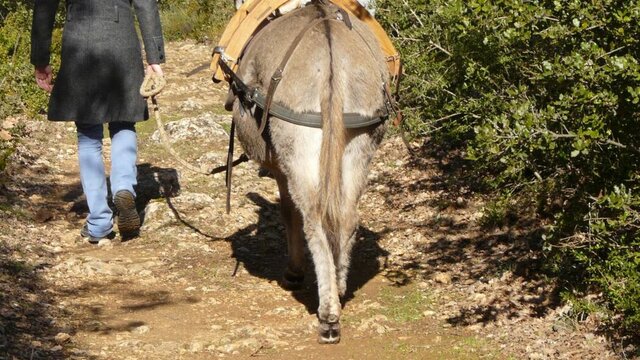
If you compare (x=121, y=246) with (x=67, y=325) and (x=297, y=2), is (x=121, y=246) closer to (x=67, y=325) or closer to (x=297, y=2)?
(x=67, y=325)

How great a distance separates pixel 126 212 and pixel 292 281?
1.53 m

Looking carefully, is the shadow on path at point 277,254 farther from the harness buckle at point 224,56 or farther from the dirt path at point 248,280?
the harness buckle at point 224,56

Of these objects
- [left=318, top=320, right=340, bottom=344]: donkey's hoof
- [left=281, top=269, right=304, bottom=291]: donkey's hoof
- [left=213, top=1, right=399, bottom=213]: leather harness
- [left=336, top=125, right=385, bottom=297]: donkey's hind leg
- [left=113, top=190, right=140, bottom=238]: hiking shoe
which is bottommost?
[left=281, top=269, right=304, bottom=291]: donkey's hoof

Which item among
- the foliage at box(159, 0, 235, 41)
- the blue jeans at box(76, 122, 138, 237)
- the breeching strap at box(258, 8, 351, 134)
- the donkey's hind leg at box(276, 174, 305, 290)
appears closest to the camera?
the breeching strap at box(258, 8, 351, 134)

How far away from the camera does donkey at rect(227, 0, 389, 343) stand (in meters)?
5.38

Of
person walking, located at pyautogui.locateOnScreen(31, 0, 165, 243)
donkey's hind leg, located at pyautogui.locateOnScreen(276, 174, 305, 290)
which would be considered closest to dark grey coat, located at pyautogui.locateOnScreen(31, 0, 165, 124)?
person walking, located at pyautogui.locateOnScreen(31, 0, 165, 243)

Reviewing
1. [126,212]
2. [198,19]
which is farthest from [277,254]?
[198,19]

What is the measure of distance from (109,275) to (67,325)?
3.66ft

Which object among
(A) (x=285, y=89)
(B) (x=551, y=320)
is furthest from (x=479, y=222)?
(A) (x=285, y=89)

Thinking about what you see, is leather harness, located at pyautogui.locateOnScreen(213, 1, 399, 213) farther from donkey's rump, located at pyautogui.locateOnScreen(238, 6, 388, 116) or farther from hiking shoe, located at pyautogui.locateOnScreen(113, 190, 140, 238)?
hiking shoe, located at pyautogui.locateOnScreen(113, 190, 140, 238)

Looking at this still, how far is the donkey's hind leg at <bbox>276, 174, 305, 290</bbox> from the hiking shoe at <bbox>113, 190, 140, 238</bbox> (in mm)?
1358

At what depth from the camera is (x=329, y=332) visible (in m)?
5.48

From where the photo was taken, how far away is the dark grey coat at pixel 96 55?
727cm

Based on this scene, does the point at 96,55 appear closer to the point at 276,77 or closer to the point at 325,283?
the point at 276,77
